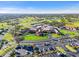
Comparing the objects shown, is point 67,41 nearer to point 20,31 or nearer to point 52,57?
point 52,57

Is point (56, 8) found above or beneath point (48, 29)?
above

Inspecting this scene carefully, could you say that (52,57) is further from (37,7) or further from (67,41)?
(37,7)

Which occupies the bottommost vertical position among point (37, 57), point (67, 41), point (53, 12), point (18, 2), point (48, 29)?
point (37, 57)

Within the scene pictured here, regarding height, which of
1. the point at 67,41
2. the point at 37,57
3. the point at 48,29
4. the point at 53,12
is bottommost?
the point at 37,57

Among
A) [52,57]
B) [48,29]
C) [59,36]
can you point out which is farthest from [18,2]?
[52,57]

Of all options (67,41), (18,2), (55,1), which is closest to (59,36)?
(67,41)

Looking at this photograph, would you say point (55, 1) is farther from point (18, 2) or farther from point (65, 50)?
point (65, 50)

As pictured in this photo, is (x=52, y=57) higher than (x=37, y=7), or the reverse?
(x=37, y=7)
